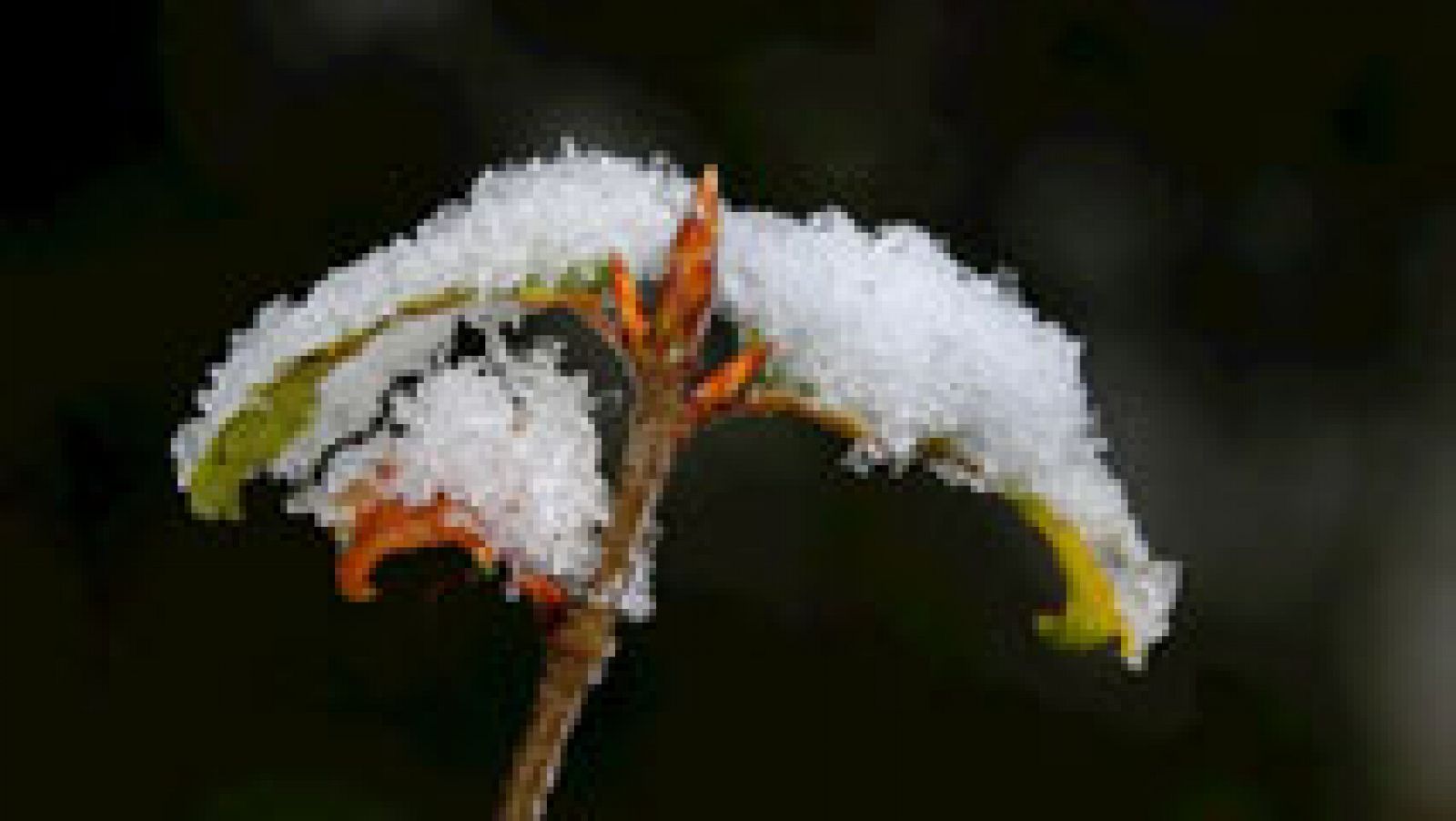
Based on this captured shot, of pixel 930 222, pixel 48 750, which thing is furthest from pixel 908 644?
pixel 48 750

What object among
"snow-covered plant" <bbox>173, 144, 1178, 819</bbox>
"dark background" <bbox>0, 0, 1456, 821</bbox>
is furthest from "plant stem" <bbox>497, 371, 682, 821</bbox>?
"dark background" <bbox>0, 0, 1456, 821</bbox>

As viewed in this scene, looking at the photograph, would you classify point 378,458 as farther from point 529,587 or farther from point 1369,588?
point 1369,588

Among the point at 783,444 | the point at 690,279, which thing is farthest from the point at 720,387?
the point at 783,444

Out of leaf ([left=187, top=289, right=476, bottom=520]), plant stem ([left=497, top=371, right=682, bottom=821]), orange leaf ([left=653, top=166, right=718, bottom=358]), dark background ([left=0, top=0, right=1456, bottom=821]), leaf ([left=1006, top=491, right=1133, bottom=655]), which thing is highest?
dark background ([left=0, top=0, right=1456, bottom=821])

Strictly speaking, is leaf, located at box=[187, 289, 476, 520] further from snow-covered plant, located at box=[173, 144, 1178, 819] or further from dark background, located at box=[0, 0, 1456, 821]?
dark background, located at box=[0, 0, 1456, 821]

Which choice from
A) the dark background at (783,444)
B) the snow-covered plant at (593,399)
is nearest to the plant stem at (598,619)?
the snow-covered plant at (593,399)

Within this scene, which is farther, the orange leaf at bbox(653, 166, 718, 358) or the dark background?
the dark background

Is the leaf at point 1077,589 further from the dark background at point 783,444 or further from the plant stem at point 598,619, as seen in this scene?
the dark background at point 783,444
